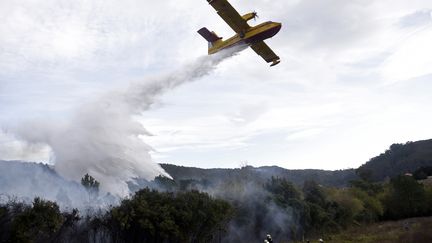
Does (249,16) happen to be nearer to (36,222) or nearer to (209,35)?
(209,35)

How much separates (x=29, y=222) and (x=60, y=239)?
14.5 feet

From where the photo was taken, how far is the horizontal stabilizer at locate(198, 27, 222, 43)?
Answer: 39531mm

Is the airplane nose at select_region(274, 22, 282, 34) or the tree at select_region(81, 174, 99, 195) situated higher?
the airplane nose at select_region(274, 22, 282, 34)

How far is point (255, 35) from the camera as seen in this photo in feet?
117

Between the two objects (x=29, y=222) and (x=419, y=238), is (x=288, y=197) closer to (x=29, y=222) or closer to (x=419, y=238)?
(x=419, y=238)

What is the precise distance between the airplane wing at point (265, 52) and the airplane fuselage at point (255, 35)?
285cm

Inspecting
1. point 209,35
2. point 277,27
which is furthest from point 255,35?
point 209,35

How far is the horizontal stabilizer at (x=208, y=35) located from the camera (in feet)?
130

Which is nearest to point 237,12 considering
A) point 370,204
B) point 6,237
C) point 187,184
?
point 6,237

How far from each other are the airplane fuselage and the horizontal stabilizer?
5.88 feet

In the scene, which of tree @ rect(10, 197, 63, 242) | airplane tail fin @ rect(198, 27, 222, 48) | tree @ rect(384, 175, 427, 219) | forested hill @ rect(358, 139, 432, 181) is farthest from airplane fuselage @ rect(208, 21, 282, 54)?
forested hill @ rect(358, 139, 432, 181)

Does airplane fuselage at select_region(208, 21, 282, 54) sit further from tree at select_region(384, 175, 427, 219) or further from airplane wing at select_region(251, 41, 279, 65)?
tree at select_region(384, 175, 427, 219)

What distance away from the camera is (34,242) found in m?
27.5

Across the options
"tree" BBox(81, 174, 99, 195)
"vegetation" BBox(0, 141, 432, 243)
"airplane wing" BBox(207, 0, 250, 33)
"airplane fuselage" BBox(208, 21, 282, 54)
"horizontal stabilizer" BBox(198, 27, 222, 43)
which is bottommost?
"vegetation" BBox(0, 141, 432, 243)
